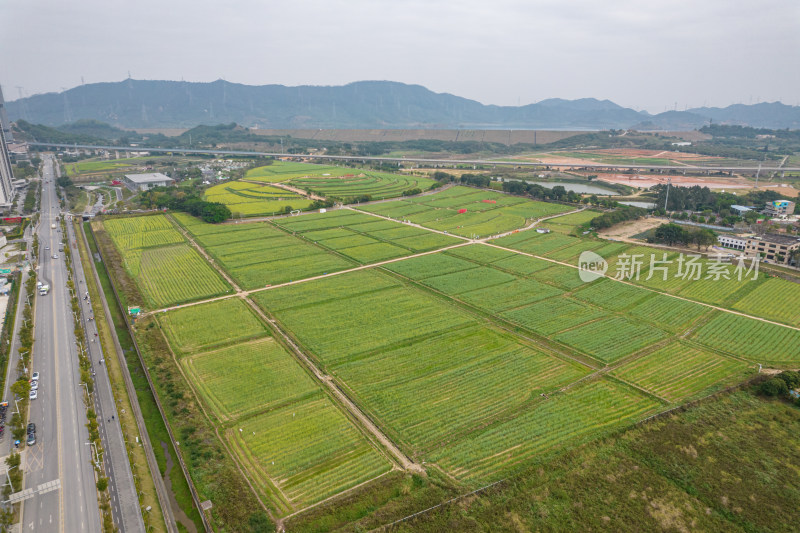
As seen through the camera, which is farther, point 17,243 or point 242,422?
point 17,243

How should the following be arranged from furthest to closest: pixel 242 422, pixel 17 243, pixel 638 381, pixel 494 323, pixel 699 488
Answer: pixel 17 243 < pixel 494 323 < pixel 638 381 < pixel 242 422 < pixel 699 488

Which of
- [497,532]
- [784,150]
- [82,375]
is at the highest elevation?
[784,150]

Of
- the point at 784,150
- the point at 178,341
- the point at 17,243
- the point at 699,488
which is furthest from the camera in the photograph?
the point at 784,150

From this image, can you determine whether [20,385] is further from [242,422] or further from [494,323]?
[494,323]

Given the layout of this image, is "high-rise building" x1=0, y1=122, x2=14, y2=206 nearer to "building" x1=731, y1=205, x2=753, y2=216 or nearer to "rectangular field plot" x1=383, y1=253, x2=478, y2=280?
"rectangular field plot" x1=383, y1=253, x2=478, y2=280

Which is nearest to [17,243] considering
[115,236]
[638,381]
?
[115,236]

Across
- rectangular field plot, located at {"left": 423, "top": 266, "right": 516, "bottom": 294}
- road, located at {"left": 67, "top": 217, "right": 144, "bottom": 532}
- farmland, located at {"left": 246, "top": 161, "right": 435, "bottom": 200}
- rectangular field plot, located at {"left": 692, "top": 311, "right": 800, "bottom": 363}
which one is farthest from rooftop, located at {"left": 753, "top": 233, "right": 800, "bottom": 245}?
road, located at {"left": 67, "top": 217, "right": 144, "bottom": 532}

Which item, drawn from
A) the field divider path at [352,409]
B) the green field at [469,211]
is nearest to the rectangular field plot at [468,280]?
the green field at [469,211]
